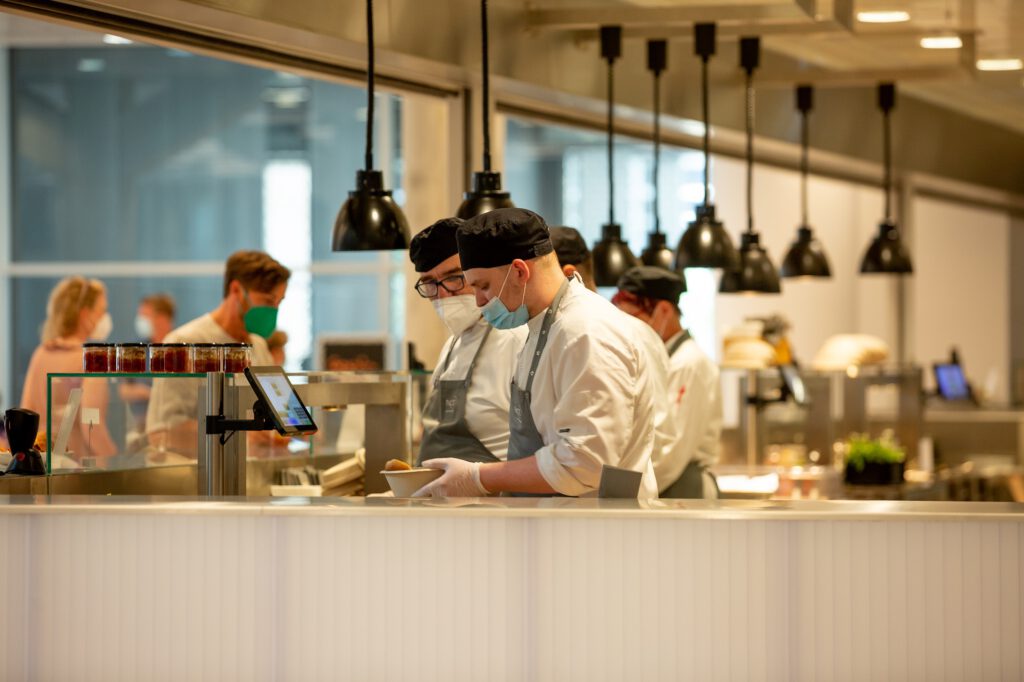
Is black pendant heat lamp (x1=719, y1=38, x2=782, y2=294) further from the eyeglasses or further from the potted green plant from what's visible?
the eyeglasses

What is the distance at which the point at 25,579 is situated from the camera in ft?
8.02

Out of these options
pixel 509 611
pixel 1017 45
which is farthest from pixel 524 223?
pixel 1017 45

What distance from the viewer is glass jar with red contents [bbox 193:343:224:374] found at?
9.86 feet

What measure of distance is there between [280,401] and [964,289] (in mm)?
9654

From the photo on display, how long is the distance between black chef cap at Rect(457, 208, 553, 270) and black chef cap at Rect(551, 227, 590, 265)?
108cm

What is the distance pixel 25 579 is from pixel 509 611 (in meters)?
0.82

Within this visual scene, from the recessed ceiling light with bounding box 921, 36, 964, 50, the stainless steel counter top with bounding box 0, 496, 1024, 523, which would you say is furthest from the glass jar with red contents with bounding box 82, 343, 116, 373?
the recessed ceiling light with bounding box 921, 36, 964, 50

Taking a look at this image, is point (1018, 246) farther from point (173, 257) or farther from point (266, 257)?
point (266, 257)

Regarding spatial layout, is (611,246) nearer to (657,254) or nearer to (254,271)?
(657,254)

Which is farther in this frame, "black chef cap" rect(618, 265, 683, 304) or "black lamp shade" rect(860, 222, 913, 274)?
"black lamp shade" rect(860, 222, 913, 274)

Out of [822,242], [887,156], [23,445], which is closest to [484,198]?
[23,445]

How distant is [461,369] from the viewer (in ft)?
11.0

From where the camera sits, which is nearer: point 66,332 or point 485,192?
point 485,192

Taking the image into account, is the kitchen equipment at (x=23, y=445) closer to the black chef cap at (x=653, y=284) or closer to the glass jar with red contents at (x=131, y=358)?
the glass jar with red contents at (x=131, y=358)
